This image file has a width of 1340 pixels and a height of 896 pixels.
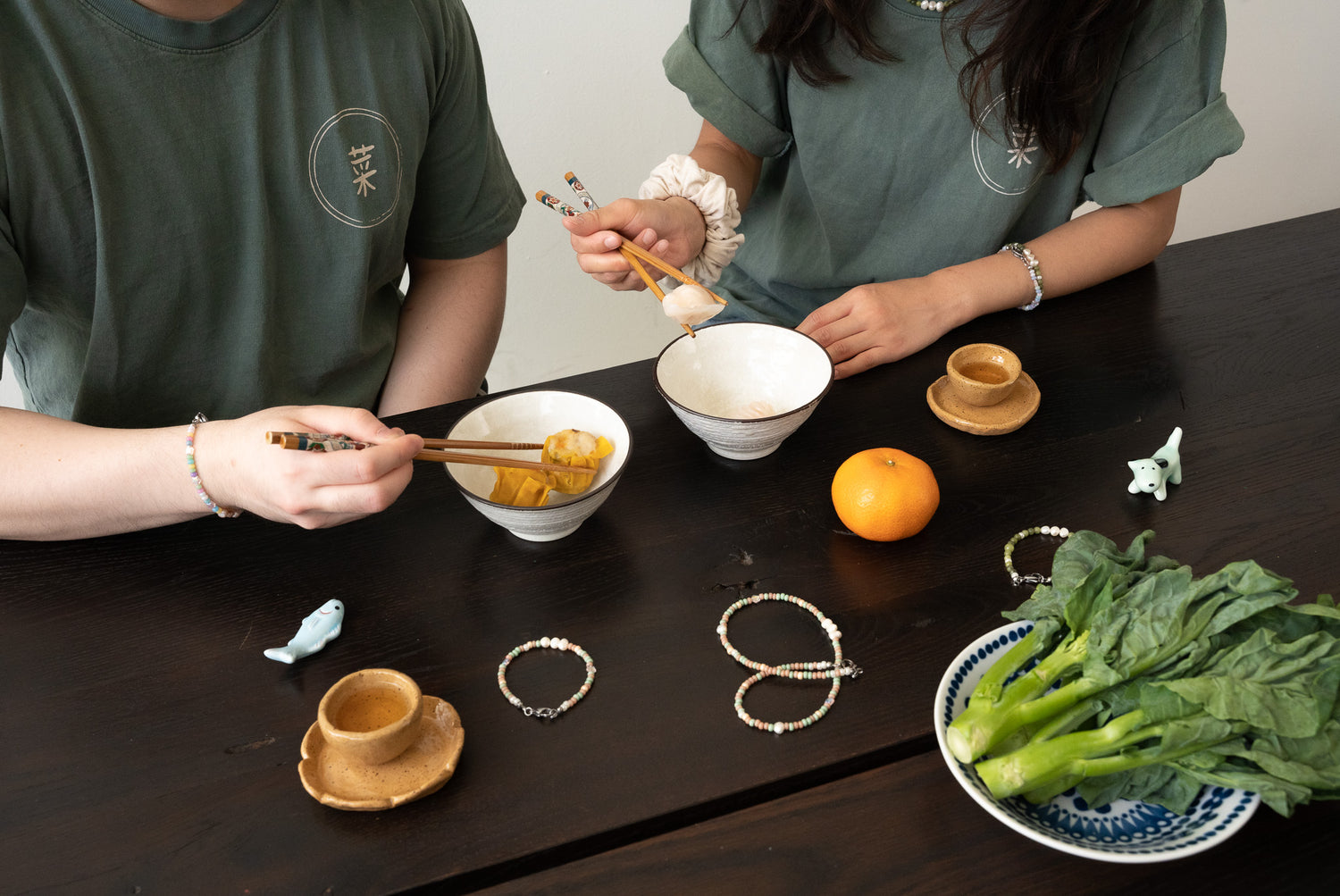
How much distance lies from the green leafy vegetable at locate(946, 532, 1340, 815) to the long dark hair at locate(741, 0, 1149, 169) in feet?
2.87

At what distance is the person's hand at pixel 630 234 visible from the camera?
124 cm

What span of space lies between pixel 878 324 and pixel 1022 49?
0.46 m

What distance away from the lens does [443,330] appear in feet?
4.87

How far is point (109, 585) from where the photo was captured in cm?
97

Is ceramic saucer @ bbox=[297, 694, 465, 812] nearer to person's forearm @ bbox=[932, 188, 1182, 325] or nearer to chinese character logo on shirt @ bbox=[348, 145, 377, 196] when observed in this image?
chinese character logo on shirt @ bbox=[348, 145, 377, 196]

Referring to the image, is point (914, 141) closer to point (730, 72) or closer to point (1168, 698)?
point (730, 72)

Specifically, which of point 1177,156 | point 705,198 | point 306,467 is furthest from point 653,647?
point 1177,156

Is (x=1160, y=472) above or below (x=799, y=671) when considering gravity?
above

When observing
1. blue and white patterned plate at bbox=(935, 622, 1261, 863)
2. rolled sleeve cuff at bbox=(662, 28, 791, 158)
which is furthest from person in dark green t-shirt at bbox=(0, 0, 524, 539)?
blue and white patterned plate at bbox=(935, 622, 1261, 863)

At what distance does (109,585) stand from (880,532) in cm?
80

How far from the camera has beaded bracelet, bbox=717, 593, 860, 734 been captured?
82 centimetres

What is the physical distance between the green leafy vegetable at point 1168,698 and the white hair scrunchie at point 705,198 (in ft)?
2.70

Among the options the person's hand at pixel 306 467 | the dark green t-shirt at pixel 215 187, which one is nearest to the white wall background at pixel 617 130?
the dark green t-shirt at pixel 215 187

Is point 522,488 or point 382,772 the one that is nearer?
point 382,772
